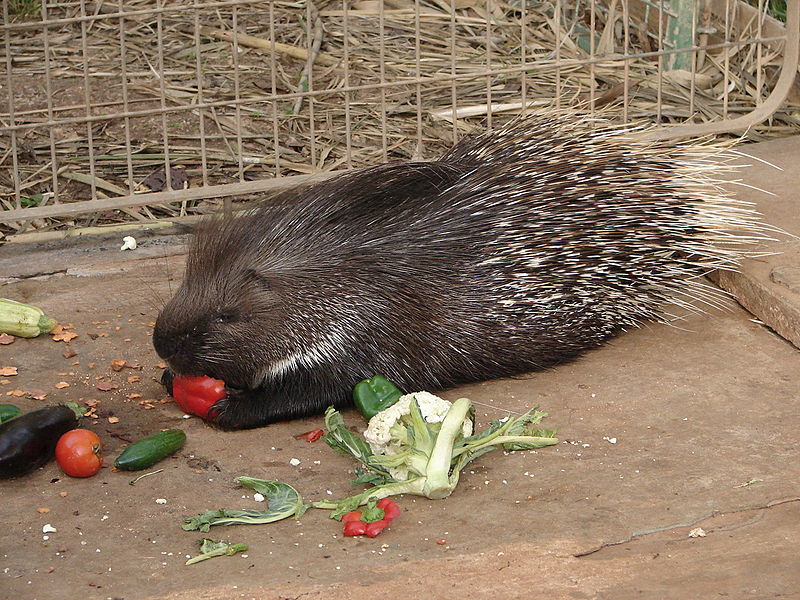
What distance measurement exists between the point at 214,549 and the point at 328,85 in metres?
3.57

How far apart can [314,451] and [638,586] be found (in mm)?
1034

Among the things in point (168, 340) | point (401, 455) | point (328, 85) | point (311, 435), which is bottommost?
point (311, 435)

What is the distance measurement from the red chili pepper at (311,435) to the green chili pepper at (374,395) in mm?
131

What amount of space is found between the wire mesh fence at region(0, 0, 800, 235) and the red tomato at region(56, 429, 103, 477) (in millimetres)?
1758

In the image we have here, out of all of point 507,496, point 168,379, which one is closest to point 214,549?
point 507,496

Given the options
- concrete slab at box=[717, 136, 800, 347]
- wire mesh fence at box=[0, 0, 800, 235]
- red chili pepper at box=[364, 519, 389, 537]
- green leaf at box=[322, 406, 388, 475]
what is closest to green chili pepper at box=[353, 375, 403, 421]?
green leaf at box=[322, 406, 388, 475]

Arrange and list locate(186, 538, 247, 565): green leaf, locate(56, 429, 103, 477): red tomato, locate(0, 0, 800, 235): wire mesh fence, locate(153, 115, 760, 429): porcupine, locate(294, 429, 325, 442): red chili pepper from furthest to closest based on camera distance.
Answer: locate(0, 0, 800, 235): wire mesh fence
locate(153, 115, 760, 429): porcupine
locate(294, 429, 325, 442): red chili pepper
locate(56, 429, 103, 477): red tomato
locate(186, 538, 247, 565): green leaf

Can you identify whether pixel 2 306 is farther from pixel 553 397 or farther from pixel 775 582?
pixel 775 582

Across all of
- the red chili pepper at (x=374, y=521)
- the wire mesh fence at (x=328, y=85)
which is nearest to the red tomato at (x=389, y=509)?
the red chili pepper at (x=374, y=521)

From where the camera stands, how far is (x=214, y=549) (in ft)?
8.35

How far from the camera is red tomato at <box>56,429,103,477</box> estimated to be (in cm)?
290

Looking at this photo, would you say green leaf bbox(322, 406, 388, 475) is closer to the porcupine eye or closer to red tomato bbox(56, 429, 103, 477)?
the porcupine eye

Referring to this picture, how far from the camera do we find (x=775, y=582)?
231cm

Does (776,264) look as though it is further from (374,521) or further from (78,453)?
(78,453)
